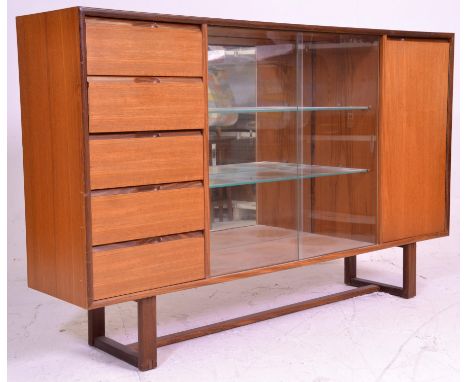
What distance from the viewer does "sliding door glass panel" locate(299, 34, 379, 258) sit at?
14.0ft

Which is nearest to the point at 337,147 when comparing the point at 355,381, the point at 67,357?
A: the point at 355,381

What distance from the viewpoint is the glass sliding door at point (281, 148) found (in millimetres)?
3812

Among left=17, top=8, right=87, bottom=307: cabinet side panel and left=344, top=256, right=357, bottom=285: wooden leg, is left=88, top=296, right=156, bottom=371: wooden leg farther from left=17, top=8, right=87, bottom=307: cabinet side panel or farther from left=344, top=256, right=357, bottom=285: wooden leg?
left=344, top=256, right=357, bottom=285: wooden leg

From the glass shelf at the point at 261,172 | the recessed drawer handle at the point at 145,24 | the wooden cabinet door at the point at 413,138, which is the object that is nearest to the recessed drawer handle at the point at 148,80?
the recessed drawer handle at the point at 145,24

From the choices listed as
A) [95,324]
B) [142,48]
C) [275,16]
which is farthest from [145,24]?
[275,16]

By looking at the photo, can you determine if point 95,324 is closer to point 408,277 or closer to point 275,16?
point 408,277

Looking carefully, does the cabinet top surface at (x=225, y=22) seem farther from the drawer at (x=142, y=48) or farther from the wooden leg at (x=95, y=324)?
the wooden leg at (x=95, y=324)

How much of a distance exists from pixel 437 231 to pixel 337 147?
80cm

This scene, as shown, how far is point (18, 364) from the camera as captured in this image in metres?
3.61

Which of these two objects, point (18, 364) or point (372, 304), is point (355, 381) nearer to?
point (372, 304)

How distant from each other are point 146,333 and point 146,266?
324mm

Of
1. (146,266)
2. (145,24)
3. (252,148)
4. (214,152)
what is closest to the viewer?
(145,24)

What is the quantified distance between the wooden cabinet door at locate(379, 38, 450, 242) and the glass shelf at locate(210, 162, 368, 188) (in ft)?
0.72

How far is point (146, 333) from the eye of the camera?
3504mm
